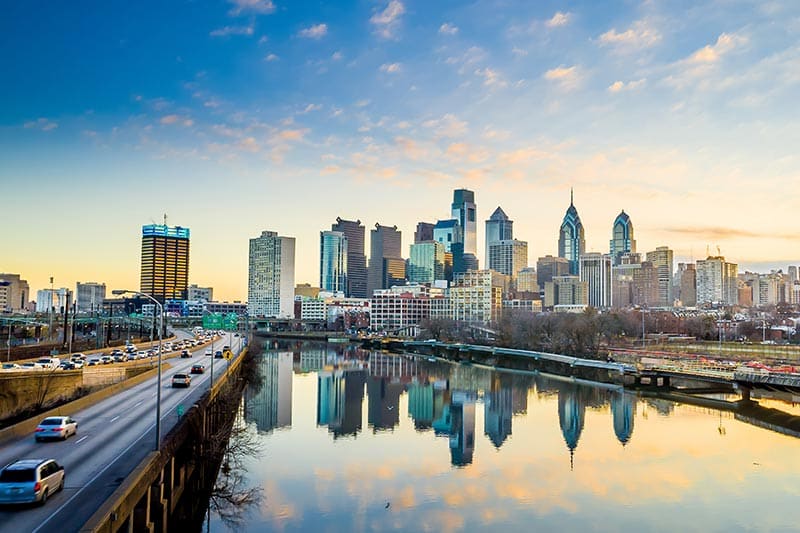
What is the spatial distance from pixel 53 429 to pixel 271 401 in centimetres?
4359

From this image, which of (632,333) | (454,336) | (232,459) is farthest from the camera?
(454,336)

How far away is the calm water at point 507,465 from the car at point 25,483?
11.2m

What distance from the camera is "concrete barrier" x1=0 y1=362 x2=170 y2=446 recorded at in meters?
30.1

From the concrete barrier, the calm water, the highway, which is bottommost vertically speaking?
the calm water

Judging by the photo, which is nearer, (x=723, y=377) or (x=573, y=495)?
(x=573, y=495)

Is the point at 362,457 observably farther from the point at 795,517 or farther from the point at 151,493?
the point at 795,517

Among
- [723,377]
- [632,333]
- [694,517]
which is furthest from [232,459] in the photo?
[632,333]

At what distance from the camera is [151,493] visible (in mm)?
25781

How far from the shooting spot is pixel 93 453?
90.9ft

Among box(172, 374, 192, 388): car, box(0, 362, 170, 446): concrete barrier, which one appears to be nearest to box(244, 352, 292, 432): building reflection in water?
→ box(172, 374, 192, 388): car

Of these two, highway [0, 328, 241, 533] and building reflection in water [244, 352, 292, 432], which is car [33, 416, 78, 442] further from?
building reflection in water [244, 352, 292, 432]

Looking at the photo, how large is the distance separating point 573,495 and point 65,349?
249 feet

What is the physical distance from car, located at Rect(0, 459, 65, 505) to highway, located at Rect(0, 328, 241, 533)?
280 millimetres

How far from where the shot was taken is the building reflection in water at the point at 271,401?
59969 mm
